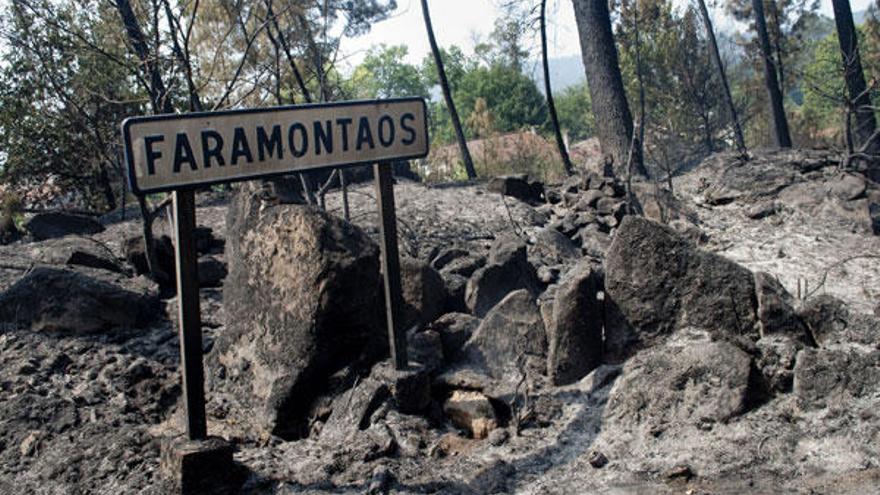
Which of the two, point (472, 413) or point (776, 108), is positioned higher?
point (776, 108)

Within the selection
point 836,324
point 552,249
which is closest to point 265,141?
point 836,324

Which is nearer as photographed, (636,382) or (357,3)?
(636,382)

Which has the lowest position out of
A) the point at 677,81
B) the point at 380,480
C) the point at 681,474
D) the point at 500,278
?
the point at 681,474

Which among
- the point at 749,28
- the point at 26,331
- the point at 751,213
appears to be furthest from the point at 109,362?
the point at 749,28

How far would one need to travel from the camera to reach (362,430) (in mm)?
4758

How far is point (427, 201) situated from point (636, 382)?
6.03 m

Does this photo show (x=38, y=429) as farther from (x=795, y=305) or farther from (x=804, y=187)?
(x=804, y=187)

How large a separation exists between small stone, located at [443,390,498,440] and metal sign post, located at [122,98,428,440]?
0.38 meters

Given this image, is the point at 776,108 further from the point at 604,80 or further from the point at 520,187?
the point at 520,187

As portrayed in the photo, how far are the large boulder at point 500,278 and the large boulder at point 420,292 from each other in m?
0.37

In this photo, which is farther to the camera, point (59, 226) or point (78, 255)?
point (59, 226)

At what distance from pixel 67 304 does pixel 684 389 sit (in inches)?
158

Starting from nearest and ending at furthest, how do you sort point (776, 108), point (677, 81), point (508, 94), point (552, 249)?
1. point (552, 249)
2. point (776, 108)
3. point (677, 81)
4. point (508, 94)

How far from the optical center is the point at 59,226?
31.5 feet
